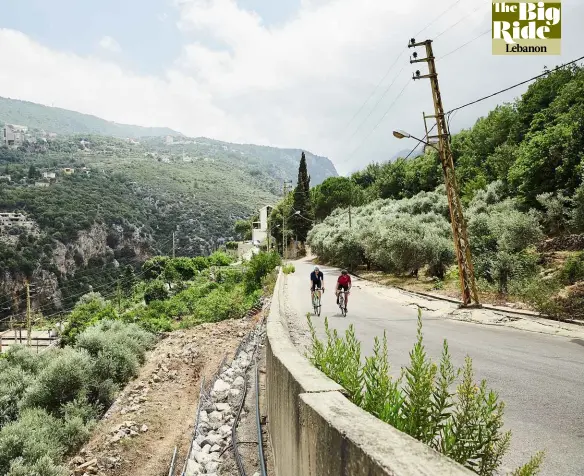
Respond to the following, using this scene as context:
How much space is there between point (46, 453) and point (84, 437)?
124 centimetres

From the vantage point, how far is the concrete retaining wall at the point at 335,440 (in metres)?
1.94

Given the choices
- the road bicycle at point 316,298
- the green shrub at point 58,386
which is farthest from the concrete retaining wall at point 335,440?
the green shrub at point 58,386

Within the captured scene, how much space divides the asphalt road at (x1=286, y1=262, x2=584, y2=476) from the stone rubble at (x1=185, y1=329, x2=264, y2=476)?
3.14 metres

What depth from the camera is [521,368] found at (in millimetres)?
7926

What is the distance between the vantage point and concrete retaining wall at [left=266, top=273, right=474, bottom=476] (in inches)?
76.4

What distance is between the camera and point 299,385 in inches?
144

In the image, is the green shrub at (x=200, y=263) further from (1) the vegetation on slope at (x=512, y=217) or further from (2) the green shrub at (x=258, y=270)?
(2) the green shrub at (x=258, y=270)

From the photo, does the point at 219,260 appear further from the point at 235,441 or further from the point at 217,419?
the point at 235,441

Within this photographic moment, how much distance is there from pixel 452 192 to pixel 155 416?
1311 centimetres

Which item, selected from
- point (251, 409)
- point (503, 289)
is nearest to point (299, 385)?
point (251, 409)

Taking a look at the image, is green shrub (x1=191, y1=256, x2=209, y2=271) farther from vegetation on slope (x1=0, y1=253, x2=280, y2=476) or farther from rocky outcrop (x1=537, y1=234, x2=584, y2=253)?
rocky outcrop (x1=537, y1=234, x2=584, y2=253)

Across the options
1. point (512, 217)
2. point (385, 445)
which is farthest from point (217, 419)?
point (512, 217)

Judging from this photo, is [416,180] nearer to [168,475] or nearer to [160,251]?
[168,475]

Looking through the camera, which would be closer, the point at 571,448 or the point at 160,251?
the point at 571,448
